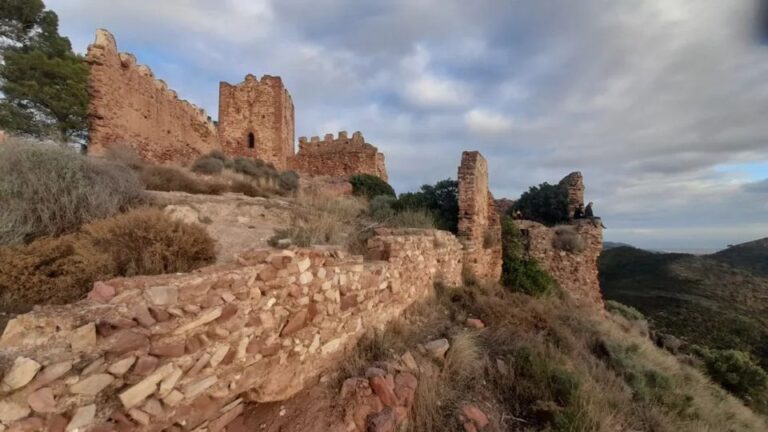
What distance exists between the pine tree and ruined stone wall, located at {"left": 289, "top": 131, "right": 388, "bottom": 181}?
11328mm

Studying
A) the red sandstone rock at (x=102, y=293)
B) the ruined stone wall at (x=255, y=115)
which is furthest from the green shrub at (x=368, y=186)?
the red sandstone rock at (x=102, y=293)

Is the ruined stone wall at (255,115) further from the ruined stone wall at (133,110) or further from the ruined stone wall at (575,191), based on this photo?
the ruined stone wall at (575,191)

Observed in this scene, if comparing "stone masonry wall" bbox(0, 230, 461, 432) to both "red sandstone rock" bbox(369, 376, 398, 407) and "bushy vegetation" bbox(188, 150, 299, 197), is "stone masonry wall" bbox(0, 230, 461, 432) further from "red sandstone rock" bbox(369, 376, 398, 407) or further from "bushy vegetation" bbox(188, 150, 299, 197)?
"bushy vegetation" bbox(188, 150, 299, 197)

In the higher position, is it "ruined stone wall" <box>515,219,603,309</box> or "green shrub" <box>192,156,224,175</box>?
"green shrub" <box>192,156,224,175</box>

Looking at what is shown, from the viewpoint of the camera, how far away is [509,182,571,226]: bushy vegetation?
13.8 m

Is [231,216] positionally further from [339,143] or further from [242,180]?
[339,143]

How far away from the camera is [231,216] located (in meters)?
7.45

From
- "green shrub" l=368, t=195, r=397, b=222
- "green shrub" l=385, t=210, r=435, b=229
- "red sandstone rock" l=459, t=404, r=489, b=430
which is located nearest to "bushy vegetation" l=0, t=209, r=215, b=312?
"red sandstone rock" l=459, t=404, r=489, b=430

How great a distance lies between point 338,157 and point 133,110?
11.3 m

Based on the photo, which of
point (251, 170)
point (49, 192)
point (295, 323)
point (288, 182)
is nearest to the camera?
point (295, 323)

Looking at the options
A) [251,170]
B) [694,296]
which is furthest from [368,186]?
[694,296]

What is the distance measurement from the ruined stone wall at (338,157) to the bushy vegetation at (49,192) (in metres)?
15.2

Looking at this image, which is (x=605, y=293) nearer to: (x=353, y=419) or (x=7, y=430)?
(x=353, y=419)

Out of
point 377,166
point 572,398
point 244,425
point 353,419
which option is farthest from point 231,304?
point 377,166
